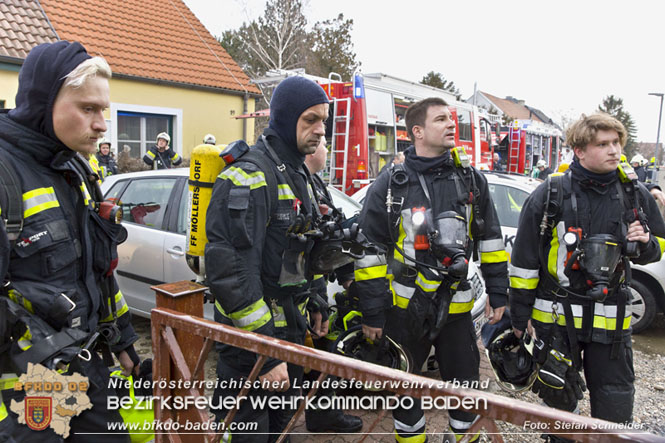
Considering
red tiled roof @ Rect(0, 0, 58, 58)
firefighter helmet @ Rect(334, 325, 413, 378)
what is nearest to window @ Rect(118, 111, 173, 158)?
red tiled roof @ Rect(0, 0, 58, 58)

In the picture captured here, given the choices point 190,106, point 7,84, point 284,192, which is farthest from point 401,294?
point 190,106

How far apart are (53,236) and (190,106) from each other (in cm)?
1192

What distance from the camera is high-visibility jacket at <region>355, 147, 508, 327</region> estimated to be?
2.47 m

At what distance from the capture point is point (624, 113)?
58.6 m

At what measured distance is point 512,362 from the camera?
276 cm

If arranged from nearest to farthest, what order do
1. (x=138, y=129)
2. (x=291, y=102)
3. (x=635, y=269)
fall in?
(x=291, y=102) → (x=635, y=269) → (x=138, y=129)

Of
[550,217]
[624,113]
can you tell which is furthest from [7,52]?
[624,113]

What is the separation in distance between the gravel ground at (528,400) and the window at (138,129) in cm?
773

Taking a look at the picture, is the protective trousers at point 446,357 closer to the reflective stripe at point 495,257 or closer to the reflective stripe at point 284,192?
the reflective stripe at point 495,257

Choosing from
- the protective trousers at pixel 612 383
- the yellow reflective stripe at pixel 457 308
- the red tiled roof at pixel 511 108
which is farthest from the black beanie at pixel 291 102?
the red tiled roof at pixel 511 108

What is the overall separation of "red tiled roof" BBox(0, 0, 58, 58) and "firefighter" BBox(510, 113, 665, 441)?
Answer: 34.7 feet

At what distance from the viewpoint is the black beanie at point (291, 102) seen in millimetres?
2146

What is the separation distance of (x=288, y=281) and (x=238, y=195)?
46 cm

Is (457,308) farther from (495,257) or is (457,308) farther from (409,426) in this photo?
(409,426)
